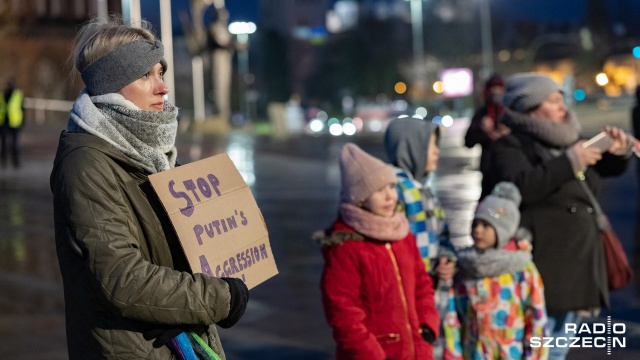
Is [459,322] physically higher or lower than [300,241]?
higher

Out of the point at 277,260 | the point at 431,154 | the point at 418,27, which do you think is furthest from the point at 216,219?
the point at 418,27

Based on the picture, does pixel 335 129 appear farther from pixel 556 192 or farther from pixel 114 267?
pixel 114 267

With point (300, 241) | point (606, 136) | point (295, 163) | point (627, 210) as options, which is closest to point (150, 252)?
point (606, 136)

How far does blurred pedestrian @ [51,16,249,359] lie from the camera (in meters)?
3.01

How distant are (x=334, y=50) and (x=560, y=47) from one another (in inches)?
866

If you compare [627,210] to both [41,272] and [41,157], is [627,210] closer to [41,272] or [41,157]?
[41,272]

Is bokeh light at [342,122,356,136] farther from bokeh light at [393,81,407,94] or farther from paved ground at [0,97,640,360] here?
bokeh light at [393,81,407,94]

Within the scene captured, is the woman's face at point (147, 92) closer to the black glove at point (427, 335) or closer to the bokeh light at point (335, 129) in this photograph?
the black glove at point (427, 335)

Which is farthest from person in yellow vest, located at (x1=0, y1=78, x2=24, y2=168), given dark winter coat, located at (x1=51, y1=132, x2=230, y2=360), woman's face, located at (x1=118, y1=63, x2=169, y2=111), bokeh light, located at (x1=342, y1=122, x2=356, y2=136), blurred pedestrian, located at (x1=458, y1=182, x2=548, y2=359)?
bokeh light, located at (x1=342, y1=122, x2=356, y2=136)

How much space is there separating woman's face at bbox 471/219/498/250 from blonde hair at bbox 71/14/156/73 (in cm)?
249

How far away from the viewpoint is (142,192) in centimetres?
319

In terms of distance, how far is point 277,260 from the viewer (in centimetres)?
1141

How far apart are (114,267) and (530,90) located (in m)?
3.16

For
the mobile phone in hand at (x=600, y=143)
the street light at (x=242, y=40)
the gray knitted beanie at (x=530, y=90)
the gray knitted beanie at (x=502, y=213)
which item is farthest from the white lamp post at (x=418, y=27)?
the gray knitted beanie at (x=502, y=213)
